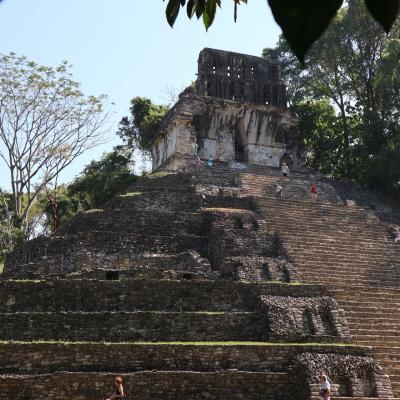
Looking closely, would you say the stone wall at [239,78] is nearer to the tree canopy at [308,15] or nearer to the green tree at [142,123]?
the green tree at [142,123]

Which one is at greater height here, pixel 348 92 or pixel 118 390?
pixel 348 92

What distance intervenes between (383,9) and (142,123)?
30161 mm

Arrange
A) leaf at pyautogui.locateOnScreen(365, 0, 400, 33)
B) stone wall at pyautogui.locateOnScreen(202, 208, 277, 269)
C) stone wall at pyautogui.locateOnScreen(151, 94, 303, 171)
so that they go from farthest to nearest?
stone wall at pyautogui.locateOnScreen(151, 94, 303, 171)
stone wall at pyautogui.locateOnScreen(202, 208, 277, 269)
leaf at pyautogui.locateOnScreen(365, 0, 400, 33)

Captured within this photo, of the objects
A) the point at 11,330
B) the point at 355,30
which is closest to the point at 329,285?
the point at 11,330

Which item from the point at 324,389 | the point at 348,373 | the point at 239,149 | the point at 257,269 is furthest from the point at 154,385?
the point at 239,149

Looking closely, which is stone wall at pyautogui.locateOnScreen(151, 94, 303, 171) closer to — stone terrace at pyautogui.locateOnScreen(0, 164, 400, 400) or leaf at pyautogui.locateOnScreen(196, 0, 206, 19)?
stone terrace at pyautogui.locateOnScreen(0, 164, 400, 400)

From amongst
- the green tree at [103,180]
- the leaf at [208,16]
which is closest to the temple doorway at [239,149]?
the green tree at [103,180]

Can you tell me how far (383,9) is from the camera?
1050mm

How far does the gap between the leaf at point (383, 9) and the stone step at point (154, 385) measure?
30.1ft

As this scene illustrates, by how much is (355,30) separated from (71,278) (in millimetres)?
20306

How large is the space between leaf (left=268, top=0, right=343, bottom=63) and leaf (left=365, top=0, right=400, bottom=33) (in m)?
0.06

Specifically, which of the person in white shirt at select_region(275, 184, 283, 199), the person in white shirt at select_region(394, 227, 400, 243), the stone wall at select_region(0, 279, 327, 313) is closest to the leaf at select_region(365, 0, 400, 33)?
the stone wall at select_region(0, 279, 327, 313)

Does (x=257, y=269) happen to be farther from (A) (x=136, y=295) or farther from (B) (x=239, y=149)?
(B) (x=239, y=149)

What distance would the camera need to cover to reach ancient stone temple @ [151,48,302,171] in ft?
86.3
